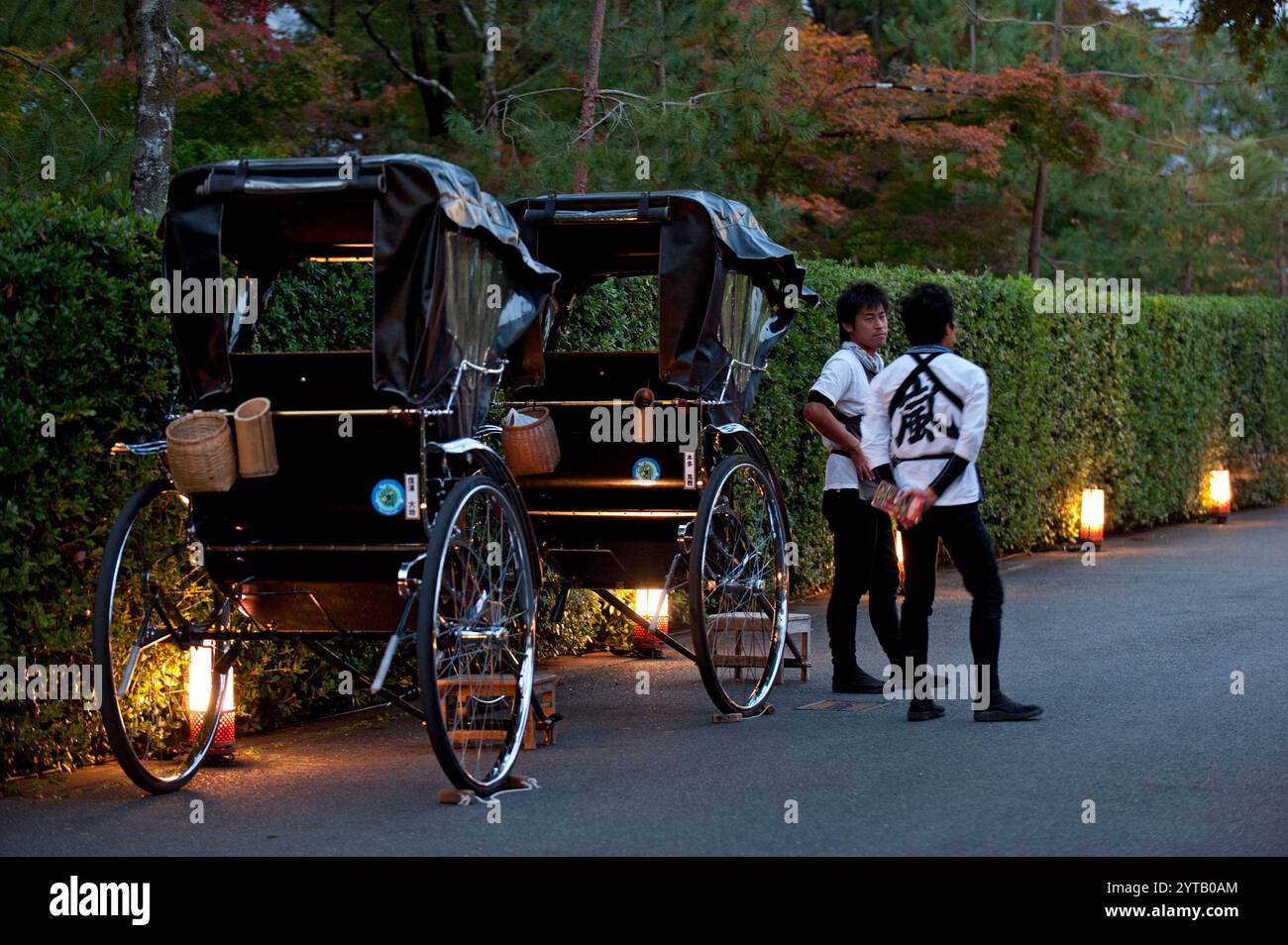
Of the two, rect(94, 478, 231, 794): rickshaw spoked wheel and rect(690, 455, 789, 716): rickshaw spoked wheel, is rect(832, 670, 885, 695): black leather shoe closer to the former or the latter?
rect(690, 455, 789, 716): rickshaw spoked wheel

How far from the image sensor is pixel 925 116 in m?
24.5

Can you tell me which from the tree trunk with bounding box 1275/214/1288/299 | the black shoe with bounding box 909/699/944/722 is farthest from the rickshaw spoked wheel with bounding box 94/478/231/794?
the tree trunk with bounding box 1275/214/1288/299

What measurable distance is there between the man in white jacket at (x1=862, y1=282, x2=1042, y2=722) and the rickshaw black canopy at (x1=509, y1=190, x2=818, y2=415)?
0.86 metres

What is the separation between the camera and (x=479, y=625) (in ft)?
23.1

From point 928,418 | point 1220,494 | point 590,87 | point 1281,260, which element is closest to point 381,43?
point 590,87

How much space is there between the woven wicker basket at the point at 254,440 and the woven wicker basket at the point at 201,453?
40 mm

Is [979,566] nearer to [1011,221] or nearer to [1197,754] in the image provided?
[1197,754]

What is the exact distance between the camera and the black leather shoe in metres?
9.48

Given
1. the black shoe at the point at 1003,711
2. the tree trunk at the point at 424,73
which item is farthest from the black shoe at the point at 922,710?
the tree trunk at the point at 424,73

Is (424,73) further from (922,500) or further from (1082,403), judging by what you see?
(922,500)

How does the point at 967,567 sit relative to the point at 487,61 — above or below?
below

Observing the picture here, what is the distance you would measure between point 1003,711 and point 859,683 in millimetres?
1152
